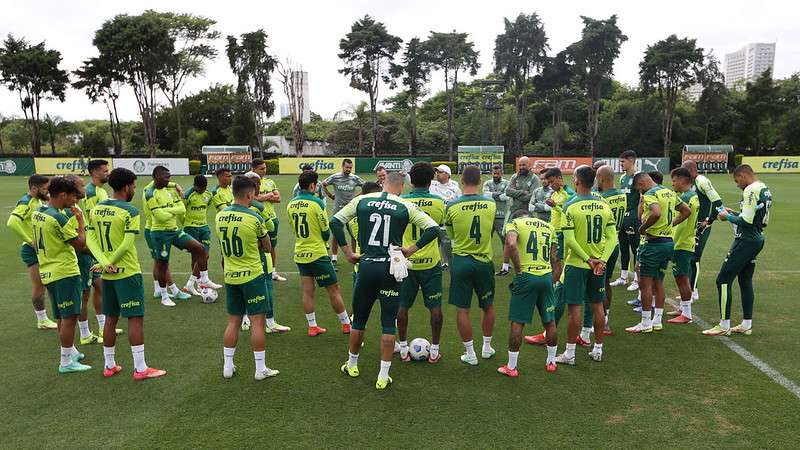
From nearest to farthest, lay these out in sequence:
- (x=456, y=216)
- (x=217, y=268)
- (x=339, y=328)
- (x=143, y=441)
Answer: (x=143, y=441) < (x=456, y=216) < (x=339, y=328) < (x=217, y=268)

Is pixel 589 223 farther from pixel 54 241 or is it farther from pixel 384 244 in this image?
pixel 54 241

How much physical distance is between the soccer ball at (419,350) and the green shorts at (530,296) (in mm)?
1179

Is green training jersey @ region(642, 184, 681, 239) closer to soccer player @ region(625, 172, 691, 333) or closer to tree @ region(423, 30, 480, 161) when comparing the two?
soccer player @ region(625, 172, 691, 333)

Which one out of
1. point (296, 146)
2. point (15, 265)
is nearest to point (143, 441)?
point (15, 265)

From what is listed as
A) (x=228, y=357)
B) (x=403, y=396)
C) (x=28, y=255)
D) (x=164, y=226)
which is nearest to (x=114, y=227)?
(x=228, y=357)

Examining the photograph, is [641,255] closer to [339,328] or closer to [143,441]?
[339,328]

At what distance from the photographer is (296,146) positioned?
62.3 m

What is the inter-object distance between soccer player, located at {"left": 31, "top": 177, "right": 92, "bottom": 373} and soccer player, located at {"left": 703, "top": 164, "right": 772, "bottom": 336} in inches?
327

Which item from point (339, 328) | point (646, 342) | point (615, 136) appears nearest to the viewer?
point (646, 342)

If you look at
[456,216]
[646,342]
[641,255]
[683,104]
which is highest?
[683,104]

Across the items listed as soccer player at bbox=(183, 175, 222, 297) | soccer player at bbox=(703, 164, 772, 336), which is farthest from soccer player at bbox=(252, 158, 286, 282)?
soccer player at bbox=(703, 164, 772, 336)

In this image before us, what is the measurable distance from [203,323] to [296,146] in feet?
185

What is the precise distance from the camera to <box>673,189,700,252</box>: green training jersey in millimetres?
7840

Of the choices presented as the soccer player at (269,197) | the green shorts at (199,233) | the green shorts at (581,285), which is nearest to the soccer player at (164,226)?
the green shorts at (199,233)
